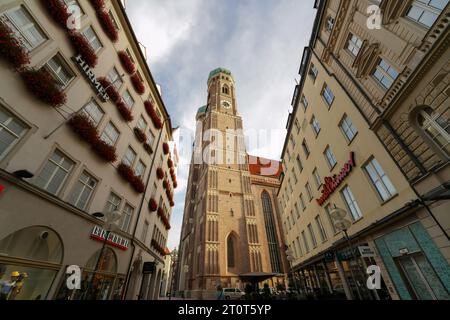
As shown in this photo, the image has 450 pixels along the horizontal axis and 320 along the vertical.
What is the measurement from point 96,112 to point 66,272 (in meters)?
7.92

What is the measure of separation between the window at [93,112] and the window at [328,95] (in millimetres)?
14550

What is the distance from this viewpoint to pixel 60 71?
8.96 m

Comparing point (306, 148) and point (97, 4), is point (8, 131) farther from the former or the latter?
point (306, 148)

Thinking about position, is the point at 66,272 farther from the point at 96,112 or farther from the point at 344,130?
the point at 344,130

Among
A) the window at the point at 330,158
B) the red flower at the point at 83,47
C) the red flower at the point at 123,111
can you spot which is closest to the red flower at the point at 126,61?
the red flower at the point at 123,111

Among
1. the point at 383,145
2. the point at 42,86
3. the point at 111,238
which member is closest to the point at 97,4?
the point at 42,86

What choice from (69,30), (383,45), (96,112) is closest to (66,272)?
(96,112)

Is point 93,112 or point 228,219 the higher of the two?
point 228,219

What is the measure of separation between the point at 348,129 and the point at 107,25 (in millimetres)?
15931

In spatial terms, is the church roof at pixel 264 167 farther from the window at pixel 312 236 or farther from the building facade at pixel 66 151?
the building facade at pixel 66 151

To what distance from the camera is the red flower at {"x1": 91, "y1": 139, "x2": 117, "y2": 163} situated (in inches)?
399

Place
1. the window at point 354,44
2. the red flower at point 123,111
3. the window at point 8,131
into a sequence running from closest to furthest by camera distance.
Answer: the window at point 8,131 < the window at point 354,44 < the red flower at point 123,111

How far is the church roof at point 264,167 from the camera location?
A: 53.6 meters

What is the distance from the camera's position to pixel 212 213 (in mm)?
37625
